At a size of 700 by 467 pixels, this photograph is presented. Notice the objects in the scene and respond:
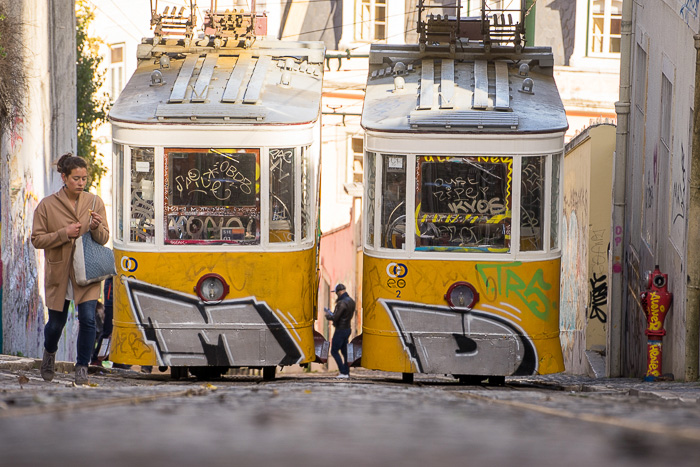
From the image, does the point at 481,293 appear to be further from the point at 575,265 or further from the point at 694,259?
the point at 575,265

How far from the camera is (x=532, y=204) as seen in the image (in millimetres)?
10164

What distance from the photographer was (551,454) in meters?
3.80

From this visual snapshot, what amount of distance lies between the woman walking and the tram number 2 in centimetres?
277

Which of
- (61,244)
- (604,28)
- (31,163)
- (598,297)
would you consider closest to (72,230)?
(61,244)

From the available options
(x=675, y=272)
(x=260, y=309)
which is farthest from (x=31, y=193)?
(x=675, y=272)

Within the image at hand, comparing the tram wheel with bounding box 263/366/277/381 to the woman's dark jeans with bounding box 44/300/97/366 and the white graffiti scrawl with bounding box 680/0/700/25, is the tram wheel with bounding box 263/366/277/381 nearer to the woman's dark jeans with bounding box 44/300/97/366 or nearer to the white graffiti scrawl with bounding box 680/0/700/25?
the woman's dark jeans with bounding box 44/300/97/366

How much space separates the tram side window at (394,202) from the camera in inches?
402

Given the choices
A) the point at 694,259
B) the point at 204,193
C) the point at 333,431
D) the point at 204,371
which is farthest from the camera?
the point at 204,371

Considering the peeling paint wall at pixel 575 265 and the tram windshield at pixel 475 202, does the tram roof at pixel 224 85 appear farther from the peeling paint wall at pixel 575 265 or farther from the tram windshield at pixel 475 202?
the peeling paint wall at pixel 575 265

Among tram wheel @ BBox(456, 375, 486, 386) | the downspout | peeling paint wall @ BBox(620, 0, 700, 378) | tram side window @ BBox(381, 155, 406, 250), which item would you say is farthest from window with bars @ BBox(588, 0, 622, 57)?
tram side window @ BBox(381, 155, 406, 250)

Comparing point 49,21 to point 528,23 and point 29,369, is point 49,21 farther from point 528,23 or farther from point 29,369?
point 528,23

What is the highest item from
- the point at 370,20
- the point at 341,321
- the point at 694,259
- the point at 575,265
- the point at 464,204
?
the point at 370,20

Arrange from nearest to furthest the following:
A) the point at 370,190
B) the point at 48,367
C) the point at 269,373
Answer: the point at 48,367, the point at 370,190, the point at 269,373

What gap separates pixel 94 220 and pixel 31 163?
5580 millimetres
